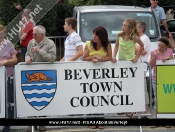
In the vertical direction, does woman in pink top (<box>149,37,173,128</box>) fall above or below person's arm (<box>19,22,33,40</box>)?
below

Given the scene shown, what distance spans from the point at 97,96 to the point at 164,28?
18.2ft

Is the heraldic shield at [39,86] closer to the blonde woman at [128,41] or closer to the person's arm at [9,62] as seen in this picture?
the person's arm at [9,62]

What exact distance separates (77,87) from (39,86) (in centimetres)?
64

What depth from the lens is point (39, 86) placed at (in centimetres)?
888

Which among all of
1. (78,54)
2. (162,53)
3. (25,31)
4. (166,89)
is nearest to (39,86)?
(78,54)

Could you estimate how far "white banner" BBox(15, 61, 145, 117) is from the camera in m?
8.85

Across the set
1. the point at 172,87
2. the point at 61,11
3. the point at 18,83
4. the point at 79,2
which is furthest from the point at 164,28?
the point at 79,2

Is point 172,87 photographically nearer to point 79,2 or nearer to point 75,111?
point 75,111

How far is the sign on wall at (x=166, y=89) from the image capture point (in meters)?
8.93

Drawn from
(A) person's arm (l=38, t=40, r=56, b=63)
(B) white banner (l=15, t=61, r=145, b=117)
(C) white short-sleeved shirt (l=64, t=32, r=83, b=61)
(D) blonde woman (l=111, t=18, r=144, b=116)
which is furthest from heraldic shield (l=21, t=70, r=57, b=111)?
(D) blonde woman (l=111, t=18, r=144, b=116)

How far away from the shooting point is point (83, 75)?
29.2 ft

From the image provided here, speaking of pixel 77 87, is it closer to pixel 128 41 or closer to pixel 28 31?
pixel 128 41

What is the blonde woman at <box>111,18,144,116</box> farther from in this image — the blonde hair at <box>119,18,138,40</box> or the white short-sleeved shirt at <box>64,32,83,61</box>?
the white short-sleeved shirt at <box>64,32,83,61</box>

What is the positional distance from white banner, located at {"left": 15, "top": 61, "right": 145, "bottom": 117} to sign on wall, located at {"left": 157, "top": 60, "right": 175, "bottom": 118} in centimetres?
31
